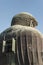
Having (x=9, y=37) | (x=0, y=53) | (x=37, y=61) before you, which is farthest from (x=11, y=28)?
(x=37, y=61)

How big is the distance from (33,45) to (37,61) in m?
0.80

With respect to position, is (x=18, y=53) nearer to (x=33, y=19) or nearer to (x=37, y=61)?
(x=37, y=61)

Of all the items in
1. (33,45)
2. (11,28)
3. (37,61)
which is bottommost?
(37,61)

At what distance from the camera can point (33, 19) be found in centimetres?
1417

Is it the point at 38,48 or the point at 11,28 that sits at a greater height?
the point at 11,28

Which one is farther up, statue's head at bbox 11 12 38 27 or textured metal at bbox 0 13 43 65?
statue's head at bbox 11 12 38 27

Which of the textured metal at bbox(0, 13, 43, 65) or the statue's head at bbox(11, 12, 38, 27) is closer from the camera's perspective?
the textured metal at bbox(0, 13, 43, 65)

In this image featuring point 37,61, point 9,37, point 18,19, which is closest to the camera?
point 37,61

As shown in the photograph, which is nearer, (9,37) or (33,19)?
(9,37)

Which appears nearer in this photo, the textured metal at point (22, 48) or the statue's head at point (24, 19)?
the textured metal at point (22, 48)

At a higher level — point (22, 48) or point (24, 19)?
point (24, 19)

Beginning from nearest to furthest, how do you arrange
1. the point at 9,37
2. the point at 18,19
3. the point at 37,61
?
1. the point at 37,61
2. the point at 9,37
3. the point at 18,19

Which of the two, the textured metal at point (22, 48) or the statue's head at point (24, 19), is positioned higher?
the statue's head at point (24, 19)

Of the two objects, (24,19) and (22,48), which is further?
(24,19)
